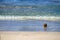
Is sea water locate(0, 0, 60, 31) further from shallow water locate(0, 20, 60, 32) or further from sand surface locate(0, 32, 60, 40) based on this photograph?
sand surface locate(0, 32, 60, 40)

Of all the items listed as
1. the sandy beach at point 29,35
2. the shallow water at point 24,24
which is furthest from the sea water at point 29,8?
the sandy beach at point 29,35

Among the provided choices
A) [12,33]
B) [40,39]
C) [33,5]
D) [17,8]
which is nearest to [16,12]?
[17,8]

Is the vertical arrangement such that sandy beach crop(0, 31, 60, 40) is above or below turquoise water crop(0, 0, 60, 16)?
below

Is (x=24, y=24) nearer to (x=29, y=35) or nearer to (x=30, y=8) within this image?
(x=30, y=8)

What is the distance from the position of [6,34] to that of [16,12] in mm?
822

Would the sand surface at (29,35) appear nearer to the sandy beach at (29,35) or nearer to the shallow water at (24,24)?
the sandy beach at (29,35)

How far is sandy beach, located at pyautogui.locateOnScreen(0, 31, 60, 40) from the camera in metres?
1.48

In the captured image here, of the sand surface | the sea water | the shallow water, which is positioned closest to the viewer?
the sand surface

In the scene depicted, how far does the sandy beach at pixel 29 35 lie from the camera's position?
148 cm

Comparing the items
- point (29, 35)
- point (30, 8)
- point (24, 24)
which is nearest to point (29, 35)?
point (29, 35)

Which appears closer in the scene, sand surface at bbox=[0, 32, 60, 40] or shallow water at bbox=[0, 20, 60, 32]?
sand surface at bbox=[0, 32, 60, 40]

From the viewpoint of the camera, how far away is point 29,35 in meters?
1.50

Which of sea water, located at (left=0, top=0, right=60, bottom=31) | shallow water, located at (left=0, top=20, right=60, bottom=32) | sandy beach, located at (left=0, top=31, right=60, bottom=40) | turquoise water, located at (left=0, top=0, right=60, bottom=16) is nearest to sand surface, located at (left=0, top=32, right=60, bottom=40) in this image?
sandy beach, located at (left=0, top=31, right=60, bottom=40)

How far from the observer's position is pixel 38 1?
2.21m
